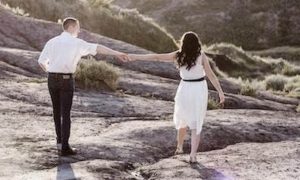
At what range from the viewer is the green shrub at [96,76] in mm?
16484

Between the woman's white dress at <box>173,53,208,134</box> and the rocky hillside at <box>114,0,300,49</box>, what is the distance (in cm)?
4245

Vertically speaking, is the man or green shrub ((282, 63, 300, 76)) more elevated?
the man

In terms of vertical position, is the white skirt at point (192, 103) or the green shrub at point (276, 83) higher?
the white skirt at point (192, 103)

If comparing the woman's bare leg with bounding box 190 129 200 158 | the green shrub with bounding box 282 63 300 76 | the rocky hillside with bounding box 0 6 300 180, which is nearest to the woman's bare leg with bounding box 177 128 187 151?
the rocky hillside with bounding box 0 6 300 180

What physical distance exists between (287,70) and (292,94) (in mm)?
12813

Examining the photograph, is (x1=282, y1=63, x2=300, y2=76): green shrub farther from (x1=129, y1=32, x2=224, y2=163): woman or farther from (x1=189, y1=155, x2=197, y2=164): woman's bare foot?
(x1=189, y1=155, x2=197, y2=164): woman's bare foot

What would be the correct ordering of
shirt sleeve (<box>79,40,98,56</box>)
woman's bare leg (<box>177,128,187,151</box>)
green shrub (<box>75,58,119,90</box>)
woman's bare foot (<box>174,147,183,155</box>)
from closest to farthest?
1. shirt sleeve (<box>79,40,98,56</box>)
2. woman's bare leg (<box>177,128,187,151</box>)
3. woman's bare foot (<box>174,147,183,155</box>)
4. green shrub (<box>75,58,119,90</box>)

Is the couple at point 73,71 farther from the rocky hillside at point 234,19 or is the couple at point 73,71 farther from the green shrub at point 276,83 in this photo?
the rocky hillside at point 234,19

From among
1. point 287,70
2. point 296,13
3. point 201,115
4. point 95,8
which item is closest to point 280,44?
point 296,13

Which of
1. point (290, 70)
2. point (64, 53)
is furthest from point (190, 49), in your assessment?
point (290, 70)

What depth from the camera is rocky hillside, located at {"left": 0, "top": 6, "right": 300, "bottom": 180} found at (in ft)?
29.8

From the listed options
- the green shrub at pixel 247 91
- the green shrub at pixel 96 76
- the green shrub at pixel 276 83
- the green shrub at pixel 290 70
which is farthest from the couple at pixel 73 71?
the green shrub at pixel 290 70

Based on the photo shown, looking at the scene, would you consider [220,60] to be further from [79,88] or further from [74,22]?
[74,22]

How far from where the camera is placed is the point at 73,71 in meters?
9.55
